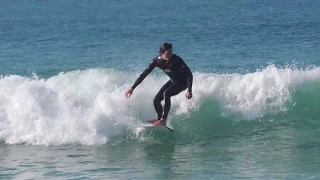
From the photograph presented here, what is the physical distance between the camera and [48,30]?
1222 inches

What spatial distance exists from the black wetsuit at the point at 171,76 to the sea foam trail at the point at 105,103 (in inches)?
43.8

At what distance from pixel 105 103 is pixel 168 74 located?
232 centimetres

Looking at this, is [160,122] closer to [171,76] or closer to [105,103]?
[171,76]

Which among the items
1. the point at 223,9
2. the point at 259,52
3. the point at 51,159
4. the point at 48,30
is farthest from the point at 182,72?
the point at 223,9

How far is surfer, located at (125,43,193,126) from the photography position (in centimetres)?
1164

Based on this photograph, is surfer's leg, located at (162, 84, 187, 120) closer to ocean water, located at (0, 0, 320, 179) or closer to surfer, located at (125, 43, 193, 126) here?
surfer, located at (125, 43, 193, 126)

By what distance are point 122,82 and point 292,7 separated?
24.1 meters

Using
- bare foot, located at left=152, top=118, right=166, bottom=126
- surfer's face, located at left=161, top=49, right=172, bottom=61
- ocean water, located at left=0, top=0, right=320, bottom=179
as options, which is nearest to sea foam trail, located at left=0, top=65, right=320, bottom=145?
ocean water, located at left=0, top=0, right=320, bottom=179

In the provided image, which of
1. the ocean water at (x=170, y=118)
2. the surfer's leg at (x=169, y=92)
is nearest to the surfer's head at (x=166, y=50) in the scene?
the surfer's leg at (x=169, y=92)

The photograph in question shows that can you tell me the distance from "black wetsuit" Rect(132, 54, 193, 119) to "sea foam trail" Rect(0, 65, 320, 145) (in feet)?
3.65

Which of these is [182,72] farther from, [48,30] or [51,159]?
[48,30]

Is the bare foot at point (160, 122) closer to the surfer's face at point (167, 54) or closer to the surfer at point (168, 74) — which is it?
the surfer at point (168, 74)

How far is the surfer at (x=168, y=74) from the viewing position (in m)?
11.6

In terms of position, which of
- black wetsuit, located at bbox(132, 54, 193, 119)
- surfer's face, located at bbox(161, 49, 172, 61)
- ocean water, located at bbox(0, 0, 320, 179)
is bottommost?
ocean water, located at bbox(0, 0, 320, 179)
